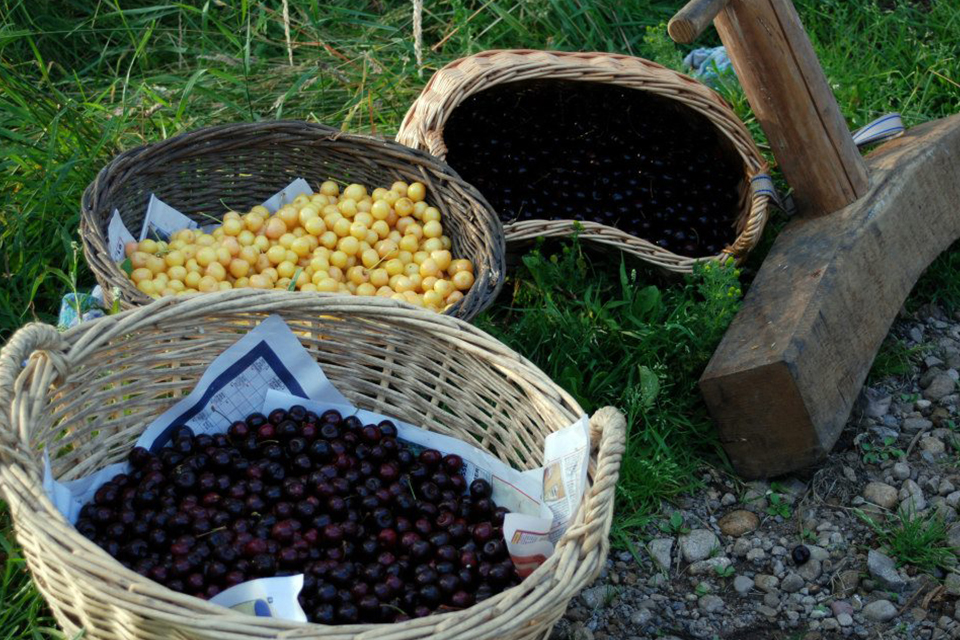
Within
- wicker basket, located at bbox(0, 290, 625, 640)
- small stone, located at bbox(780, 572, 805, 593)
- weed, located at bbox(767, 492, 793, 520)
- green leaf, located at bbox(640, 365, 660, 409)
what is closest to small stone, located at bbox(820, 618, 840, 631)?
small stone, located at bbox(780, 572, 805, 593)

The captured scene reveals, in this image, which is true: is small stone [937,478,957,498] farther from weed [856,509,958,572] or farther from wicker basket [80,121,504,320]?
wicker basket [80,121,504,320]

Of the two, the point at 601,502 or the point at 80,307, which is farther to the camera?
the point at 80,307

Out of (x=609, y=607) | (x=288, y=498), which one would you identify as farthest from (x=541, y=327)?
(x=288, y=498)

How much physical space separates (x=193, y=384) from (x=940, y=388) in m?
1.98

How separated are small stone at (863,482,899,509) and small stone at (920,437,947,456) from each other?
0.20m

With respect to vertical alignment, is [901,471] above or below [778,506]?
below

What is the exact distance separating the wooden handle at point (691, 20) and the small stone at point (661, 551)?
3.95 feet

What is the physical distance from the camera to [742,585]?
240 centimetres

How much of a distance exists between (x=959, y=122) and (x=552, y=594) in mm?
2400

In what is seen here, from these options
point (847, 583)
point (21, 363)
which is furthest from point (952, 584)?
point (21, 363)

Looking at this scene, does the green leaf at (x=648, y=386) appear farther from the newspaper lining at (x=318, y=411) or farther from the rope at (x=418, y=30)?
the rope at (x=418, y=30)

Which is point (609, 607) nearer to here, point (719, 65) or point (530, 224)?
point (530, 224)

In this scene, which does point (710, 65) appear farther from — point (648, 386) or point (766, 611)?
point (766, 611)

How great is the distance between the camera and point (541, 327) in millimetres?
2861
